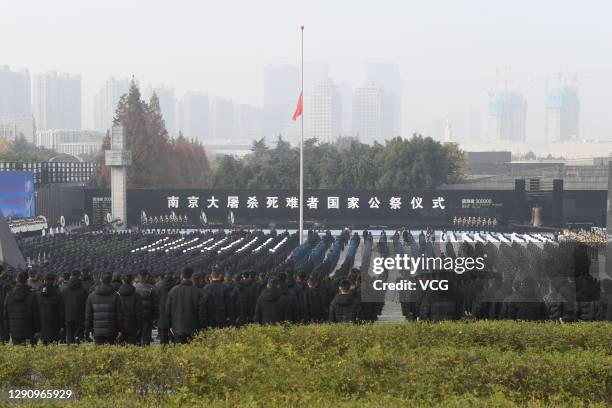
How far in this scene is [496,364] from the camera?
6797mm

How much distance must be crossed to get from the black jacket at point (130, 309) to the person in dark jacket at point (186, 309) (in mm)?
274

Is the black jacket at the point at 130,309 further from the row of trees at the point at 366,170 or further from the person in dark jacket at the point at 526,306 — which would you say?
the row of trees at the point at 366,170

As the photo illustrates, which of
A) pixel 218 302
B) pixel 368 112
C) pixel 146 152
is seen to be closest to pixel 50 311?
pixel 218 302

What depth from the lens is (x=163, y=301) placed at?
10352mm

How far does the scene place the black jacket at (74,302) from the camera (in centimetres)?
1056

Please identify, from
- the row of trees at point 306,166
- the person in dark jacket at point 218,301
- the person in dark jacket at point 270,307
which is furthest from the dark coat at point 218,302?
the row of trees at point 306,166

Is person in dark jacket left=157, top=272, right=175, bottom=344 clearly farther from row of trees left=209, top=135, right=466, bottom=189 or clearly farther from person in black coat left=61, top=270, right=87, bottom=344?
row of trees left=209, top=135, right=466, bottom=189

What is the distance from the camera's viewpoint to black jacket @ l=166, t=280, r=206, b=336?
384 inches

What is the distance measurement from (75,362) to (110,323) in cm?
288

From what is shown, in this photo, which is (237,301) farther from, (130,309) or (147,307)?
(130,309)

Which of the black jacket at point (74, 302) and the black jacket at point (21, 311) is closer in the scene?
the black jacket at point (21, 311)

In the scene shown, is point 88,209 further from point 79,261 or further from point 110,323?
point 110,323

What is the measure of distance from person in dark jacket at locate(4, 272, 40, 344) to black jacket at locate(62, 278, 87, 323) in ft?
1.70

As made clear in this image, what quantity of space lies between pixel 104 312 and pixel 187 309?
0.71 meters
